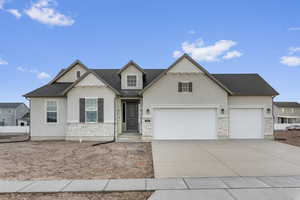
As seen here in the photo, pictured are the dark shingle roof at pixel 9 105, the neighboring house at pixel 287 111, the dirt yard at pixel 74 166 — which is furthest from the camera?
the neighboring house at pixel 287 111

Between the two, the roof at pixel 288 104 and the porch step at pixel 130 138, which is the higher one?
the roof at pixel 288 104

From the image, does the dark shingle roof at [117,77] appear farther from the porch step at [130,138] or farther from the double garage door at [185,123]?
the porch step at [130,138]

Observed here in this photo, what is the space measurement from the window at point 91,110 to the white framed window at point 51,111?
2.53 meters

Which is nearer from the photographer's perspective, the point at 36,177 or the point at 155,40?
the point at 36,177

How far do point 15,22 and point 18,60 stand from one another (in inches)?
277

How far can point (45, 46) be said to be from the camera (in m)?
17.9

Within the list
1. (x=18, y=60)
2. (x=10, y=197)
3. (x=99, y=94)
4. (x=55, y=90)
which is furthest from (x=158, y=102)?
(x=18, y=60)

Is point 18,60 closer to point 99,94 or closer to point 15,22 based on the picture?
point 15,22

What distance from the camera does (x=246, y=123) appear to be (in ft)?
47.6

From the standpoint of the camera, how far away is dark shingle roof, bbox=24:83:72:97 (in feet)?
46.8

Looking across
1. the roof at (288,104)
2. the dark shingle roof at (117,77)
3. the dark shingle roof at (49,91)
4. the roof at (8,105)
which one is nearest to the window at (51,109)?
the dark shingle roof at (49,91)

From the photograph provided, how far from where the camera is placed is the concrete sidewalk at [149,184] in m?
4.93

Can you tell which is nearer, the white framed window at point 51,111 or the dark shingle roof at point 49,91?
the dark shingle roof at point 49,91

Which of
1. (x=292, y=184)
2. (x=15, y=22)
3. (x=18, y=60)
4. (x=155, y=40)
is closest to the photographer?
(x=292, y=184)
